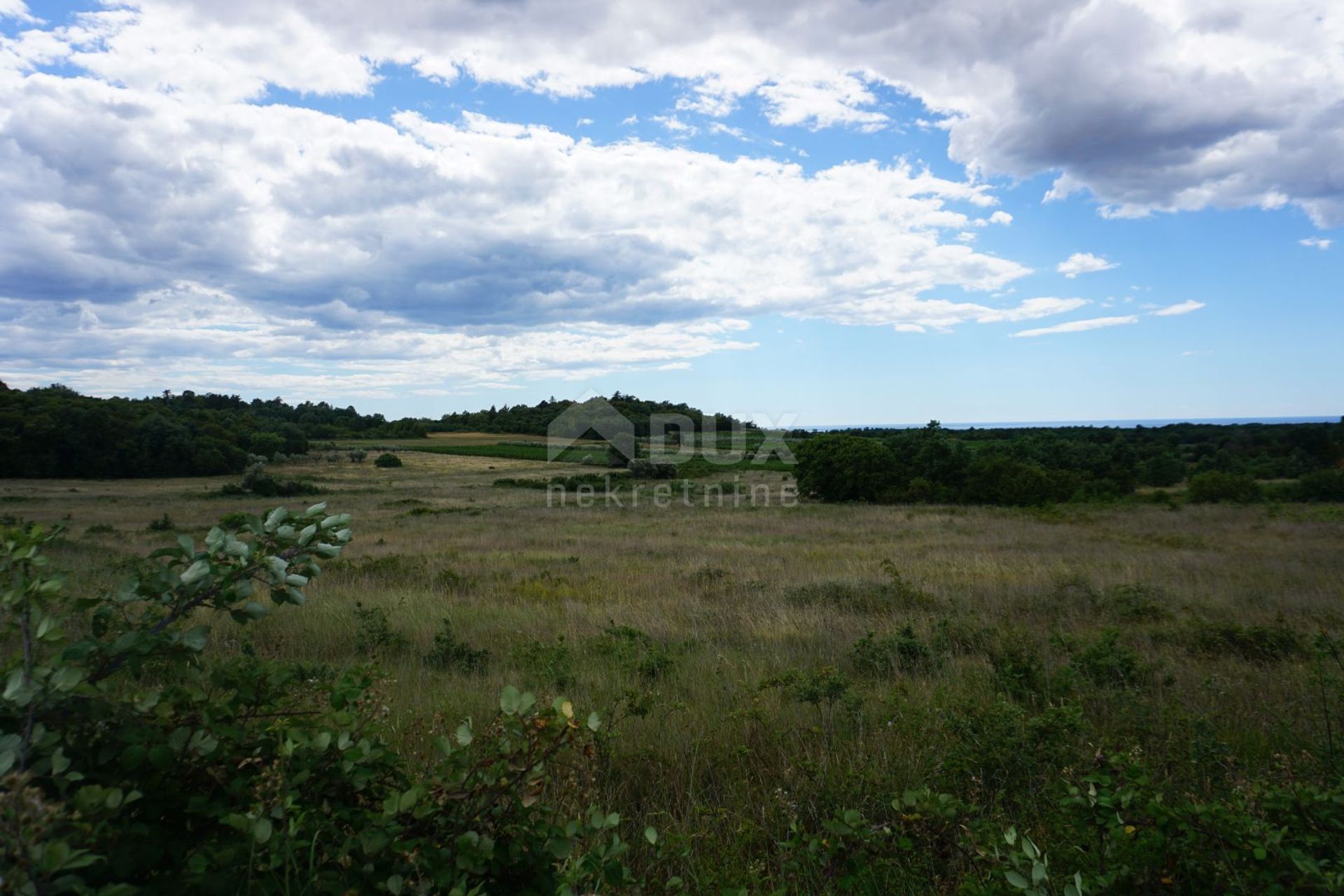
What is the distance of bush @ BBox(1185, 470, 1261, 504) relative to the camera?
28.5 m

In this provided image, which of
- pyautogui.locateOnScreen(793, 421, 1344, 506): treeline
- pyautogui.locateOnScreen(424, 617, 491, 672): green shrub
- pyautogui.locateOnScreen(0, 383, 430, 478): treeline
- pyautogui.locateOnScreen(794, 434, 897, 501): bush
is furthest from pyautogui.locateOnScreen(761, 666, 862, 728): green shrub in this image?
pyautogui.locateOnScreen(0, 383, 430, 478): treeline

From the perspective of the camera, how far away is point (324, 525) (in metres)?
2.19

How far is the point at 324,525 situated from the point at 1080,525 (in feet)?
77.7

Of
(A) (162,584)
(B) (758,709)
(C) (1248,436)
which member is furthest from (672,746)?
(C) (1248,436)

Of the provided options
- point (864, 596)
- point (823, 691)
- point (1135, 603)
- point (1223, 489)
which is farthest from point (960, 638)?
point (1223, 489)

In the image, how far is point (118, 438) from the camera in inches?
1972

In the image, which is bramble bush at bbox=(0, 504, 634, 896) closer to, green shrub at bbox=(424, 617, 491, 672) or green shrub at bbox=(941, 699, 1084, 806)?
green shrub at bbox=(941, 699, 1084, 806)

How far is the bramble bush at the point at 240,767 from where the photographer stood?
1.55 m

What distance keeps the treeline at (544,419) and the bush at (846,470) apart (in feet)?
62.5

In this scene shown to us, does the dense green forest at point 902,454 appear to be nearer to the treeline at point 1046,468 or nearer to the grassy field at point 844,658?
the treeline at point 1046,468

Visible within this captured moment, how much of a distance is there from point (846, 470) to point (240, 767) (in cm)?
3560

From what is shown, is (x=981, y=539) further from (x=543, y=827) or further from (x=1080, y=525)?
(x=543, y=827)

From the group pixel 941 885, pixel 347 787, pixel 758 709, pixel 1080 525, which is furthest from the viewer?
pixel 1080 525

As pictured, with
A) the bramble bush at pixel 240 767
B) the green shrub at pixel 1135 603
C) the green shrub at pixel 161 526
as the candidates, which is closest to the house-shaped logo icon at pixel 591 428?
the green shrub at pixel 161 526
